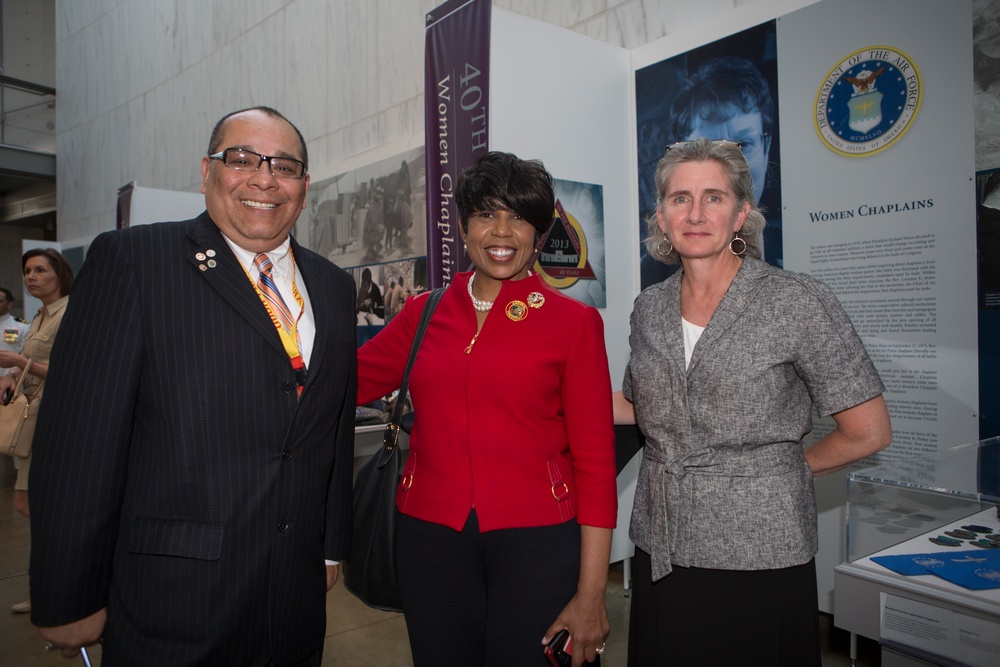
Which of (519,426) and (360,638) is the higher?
(519,426)

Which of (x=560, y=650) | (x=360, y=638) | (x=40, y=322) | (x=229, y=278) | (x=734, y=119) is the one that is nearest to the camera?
(x=229, y=278)

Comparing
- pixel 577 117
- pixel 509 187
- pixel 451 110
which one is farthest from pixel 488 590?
pixel 577 117

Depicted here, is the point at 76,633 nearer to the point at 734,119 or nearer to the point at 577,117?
the point at 577,117

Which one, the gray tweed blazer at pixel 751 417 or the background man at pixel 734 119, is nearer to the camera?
the gray tweed blazer at pixel 751 417

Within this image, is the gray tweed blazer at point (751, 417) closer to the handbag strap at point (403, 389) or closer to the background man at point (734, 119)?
the handbag strap at point (403, 389)

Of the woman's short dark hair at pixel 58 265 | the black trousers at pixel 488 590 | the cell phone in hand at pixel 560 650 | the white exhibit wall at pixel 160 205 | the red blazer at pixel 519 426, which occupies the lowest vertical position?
the cell phone in hand at pixel 560 650

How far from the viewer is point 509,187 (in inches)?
68.7

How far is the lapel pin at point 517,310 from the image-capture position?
176 cm

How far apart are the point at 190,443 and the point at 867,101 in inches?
124

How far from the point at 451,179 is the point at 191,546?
2.66 m

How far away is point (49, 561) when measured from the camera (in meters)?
1.32

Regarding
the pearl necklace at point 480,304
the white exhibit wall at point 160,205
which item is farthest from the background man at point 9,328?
the pearl necklace at point 480,304

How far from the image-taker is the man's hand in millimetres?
A: 1345

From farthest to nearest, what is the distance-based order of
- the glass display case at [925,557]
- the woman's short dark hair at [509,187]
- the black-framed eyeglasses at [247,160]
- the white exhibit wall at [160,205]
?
the white exhibit wall at [160,205]
the glass display case at [925,557]
the woman's short dark hair at [509,187]
the black-framed eyeglasses at [247,160]
